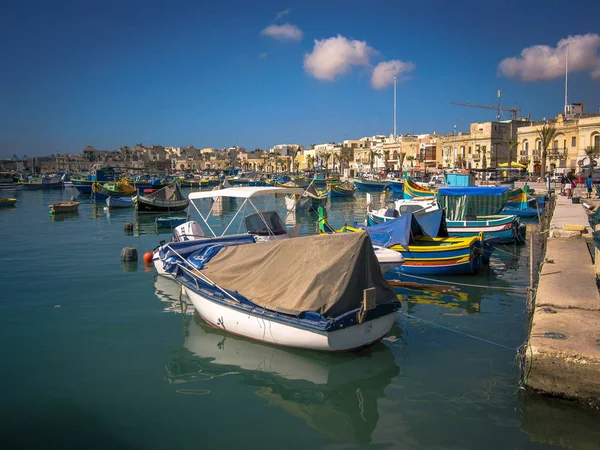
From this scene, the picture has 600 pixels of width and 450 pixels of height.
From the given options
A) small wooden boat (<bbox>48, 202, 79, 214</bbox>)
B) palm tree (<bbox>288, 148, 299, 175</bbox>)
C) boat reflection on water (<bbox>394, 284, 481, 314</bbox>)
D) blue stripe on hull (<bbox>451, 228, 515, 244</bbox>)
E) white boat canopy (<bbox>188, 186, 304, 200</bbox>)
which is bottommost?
boat reflection on water (<bbox>394, 284, 481, 314</bbox>)

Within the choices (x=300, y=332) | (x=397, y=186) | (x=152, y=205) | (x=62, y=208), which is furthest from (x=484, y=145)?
(x=300, y=332)

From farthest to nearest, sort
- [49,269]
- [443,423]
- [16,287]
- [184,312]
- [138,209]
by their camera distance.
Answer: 1. [138,209]
2. [49,269]
3. [16,287]
4. [184,312]
5. [443,423]

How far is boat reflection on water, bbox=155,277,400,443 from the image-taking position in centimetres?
817

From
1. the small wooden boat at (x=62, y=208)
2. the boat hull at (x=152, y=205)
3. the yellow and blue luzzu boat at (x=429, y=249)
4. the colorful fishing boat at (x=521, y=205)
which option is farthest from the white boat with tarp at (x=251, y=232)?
the small wooden boat at (x=62, y=208)

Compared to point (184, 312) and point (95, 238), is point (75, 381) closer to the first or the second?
point (184, 312)

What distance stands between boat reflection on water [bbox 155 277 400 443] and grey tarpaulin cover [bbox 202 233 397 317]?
4.03 feet

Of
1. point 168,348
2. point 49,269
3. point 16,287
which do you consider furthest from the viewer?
point 49,269

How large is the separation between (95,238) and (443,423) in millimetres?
26630

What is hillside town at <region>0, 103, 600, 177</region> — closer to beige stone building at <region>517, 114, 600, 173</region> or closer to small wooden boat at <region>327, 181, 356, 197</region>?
beige stone building at <region>517, 114, 600, 173</region>

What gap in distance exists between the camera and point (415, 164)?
104812mm

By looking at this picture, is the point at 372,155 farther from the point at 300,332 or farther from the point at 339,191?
the point at 300,332

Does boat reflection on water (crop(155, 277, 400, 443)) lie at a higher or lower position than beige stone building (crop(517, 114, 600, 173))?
lower

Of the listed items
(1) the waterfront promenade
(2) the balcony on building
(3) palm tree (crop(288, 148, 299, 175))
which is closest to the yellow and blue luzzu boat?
(1) the waterfront promenade

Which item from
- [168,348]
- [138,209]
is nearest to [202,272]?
[168,348]
